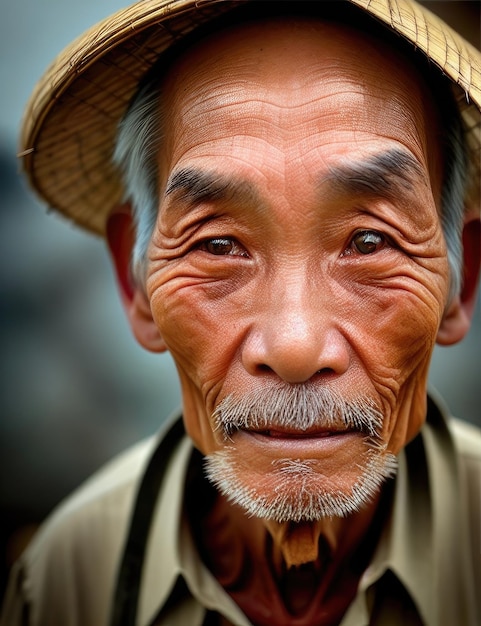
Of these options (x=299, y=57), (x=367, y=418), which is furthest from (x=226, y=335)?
(x=299, y=57)

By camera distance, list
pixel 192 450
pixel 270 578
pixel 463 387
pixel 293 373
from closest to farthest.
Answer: pixel 293 373 → pixel 270 578 → pixel 192 450 → pixel 463 387

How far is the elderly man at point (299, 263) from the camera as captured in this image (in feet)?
5.53

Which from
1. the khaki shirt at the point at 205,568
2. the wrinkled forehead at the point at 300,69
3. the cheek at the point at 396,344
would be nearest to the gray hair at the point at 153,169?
the wrinkled forehead at the point at 300,69

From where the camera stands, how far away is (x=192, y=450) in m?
2.44

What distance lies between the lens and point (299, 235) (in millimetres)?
1688

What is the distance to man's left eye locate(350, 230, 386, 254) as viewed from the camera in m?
1.74

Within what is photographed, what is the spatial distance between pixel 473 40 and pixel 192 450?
2.79 m

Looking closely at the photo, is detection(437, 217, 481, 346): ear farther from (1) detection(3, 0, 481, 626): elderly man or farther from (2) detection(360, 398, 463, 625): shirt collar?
(2) detection(360, 398, 463, 625): shirt collar

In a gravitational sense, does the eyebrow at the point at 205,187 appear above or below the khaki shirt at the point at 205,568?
above

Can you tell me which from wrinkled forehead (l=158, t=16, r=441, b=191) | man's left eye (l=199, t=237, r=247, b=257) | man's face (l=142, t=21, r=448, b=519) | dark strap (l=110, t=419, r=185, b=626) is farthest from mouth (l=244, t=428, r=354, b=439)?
dark strap (l=110, t=419, r=185, b=626)

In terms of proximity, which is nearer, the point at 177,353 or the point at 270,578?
the point at 177,353

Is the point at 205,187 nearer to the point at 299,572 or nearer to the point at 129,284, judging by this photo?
the point at 129,284

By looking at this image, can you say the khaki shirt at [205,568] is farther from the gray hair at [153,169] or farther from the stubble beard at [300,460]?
the gray hair at [153,169]

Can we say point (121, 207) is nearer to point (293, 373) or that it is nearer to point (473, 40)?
point (293, 373)
